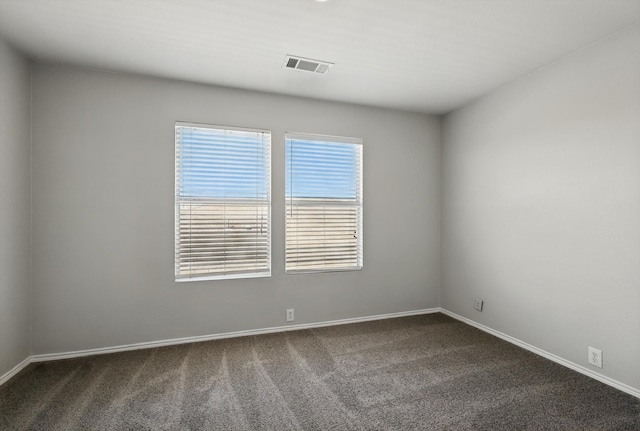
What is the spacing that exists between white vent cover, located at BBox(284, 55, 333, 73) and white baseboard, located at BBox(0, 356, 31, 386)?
3342 mm

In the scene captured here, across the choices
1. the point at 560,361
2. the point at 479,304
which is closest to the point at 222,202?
the point at 479,304

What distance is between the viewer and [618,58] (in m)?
2.29

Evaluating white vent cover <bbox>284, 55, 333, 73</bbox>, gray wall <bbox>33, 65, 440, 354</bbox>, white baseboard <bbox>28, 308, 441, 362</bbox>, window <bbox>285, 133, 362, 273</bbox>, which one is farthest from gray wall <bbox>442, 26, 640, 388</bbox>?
white vent cover <bbox>284, 55, 333, 73</bbox>

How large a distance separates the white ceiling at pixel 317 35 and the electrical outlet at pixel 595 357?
7.94 feet

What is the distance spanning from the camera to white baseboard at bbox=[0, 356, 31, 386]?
7.70 feet

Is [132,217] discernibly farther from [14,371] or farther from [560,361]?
[560,361]

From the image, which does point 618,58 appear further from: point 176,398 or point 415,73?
point 176,398

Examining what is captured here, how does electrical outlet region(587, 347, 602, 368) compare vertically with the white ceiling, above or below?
below

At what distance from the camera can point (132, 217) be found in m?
2.94

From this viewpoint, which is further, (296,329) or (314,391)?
(296,329)

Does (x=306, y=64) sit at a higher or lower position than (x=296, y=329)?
higher

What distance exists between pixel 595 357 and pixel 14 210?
15.6 feet

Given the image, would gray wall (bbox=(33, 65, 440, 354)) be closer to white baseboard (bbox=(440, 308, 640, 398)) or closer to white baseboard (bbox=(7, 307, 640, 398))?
white baseboard (bbox=(7, 307, 640, 398))

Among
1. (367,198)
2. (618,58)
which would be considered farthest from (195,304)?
(618,58)
